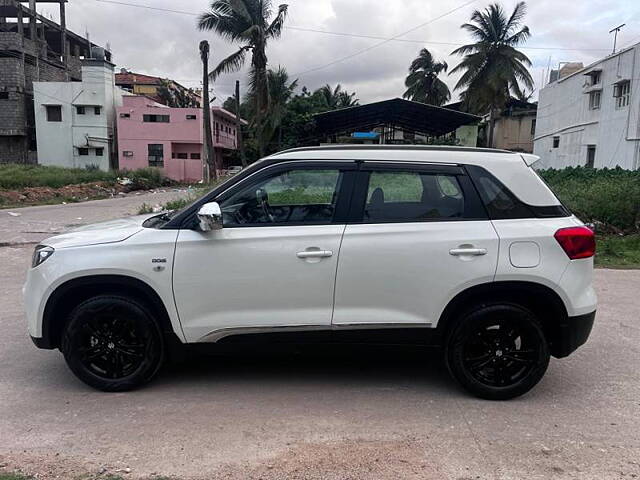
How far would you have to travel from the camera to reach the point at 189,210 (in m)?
3.71

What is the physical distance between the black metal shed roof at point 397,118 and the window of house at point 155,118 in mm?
13100

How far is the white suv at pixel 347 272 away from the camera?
358 centimetres

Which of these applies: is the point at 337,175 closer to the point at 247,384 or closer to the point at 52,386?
the point at 247,384

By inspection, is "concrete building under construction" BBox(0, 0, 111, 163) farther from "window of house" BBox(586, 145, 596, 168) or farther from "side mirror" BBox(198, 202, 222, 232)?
"side mirror" BBox(198, 202, 222, 232)

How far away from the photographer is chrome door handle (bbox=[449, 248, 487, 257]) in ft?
11.7

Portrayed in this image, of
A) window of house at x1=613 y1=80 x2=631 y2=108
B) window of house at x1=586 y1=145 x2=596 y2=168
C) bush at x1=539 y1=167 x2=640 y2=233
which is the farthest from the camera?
window of house at x1=586 y1=145 x2=596 y2=168

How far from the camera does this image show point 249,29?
27.9 meters

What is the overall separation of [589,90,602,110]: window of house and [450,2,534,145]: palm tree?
8502 millimetres

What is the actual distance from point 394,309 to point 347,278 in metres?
0.41

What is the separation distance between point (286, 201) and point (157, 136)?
1496 inches

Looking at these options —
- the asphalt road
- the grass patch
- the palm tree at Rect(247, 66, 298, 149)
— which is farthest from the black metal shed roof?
the asphalt road

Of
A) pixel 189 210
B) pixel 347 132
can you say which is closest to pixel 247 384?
pixel 189 210

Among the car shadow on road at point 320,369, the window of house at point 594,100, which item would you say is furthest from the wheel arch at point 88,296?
the window of house at point 594,100

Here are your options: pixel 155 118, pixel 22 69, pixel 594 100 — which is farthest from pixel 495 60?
pixel 22 69
